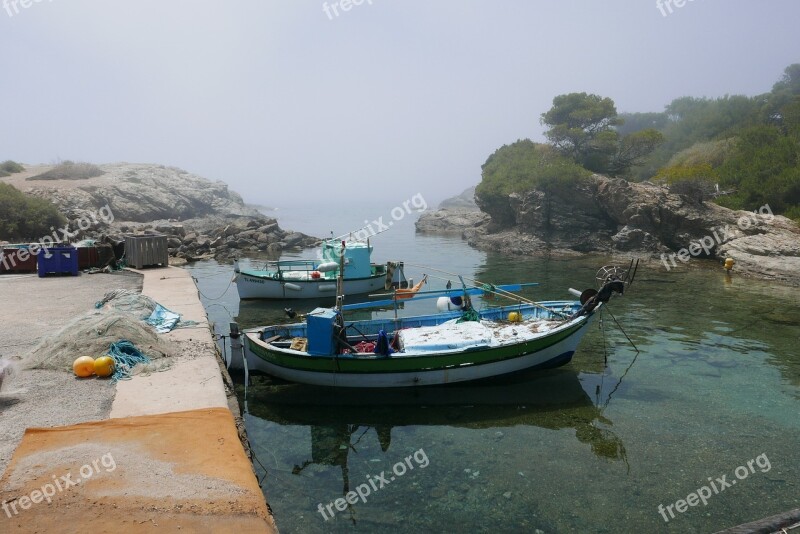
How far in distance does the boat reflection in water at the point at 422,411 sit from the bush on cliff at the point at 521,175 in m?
36.4

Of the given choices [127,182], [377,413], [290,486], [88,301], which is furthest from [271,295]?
[127,182]

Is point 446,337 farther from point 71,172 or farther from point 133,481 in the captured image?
point 71,172

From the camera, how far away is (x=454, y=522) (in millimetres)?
8570

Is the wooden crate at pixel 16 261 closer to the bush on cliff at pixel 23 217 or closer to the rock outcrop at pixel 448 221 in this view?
the bush on cliff at pixel 23 217

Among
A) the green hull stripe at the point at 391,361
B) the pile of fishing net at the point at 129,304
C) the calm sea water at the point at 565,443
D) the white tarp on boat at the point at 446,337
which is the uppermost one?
the pile of fishing net at the point at 129,304

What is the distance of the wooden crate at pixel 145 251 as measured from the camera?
2538 centimetres

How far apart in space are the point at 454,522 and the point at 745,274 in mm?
31013

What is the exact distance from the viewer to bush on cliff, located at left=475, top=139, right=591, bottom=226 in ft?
157

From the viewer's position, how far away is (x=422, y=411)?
12969 millimetres

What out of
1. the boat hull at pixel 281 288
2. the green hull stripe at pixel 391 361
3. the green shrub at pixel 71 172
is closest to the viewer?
the green hull stripe at pixel 391 361

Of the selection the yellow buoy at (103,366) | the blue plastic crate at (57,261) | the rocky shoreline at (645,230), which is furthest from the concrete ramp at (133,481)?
the rocky shoreline at (645,230)

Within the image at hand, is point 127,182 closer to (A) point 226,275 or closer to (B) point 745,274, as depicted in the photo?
(A) point 226,275

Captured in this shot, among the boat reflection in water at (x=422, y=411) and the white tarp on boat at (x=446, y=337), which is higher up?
the white tarp on boat at (x=446, y=337)

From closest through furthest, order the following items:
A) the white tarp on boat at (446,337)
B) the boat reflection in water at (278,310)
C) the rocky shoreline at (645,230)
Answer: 1. the white tarp on boat at (446,337)
2. the boat reflection in water at (278,310)
3. the rocky shoreline at (645,230)
